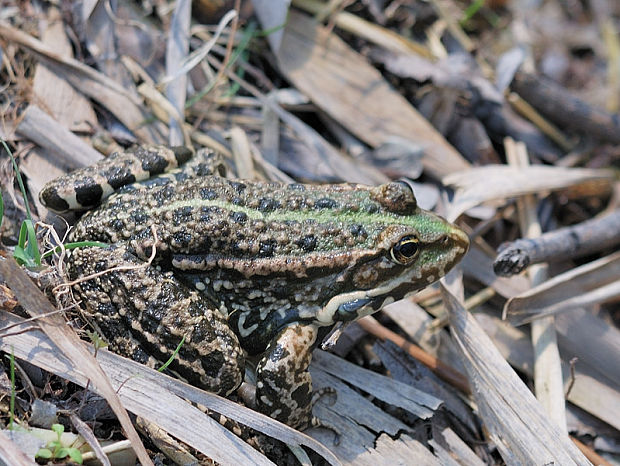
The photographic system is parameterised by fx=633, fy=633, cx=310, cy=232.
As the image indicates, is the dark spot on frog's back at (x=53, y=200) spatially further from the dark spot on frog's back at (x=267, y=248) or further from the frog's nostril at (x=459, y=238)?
the frog's nostril at (x=459, y=238)

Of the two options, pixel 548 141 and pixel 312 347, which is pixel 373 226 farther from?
pixel 548 141

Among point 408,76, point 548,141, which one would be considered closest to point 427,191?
point 408,76

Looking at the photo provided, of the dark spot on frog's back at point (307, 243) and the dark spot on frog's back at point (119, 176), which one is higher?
the dark spot on frog's back at point (119, 176)

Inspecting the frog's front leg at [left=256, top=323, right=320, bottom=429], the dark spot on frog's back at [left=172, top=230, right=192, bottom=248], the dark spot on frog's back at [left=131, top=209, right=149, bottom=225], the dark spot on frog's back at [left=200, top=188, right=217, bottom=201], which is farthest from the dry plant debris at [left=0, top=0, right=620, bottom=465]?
the dark spot on frog's back at [left=200, top=188, right=217, bottom=201]

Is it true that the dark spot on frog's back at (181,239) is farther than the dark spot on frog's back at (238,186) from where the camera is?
No

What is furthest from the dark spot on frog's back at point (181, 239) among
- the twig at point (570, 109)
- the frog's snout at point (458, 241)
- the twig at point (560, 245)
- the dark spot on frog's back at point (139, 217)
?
the twig at point (570, 109)

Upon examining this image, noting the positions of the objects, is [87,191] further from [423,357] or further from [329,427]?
[423,357]

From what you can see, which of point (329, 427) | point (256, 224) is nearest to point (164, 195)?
point (256, 224)
